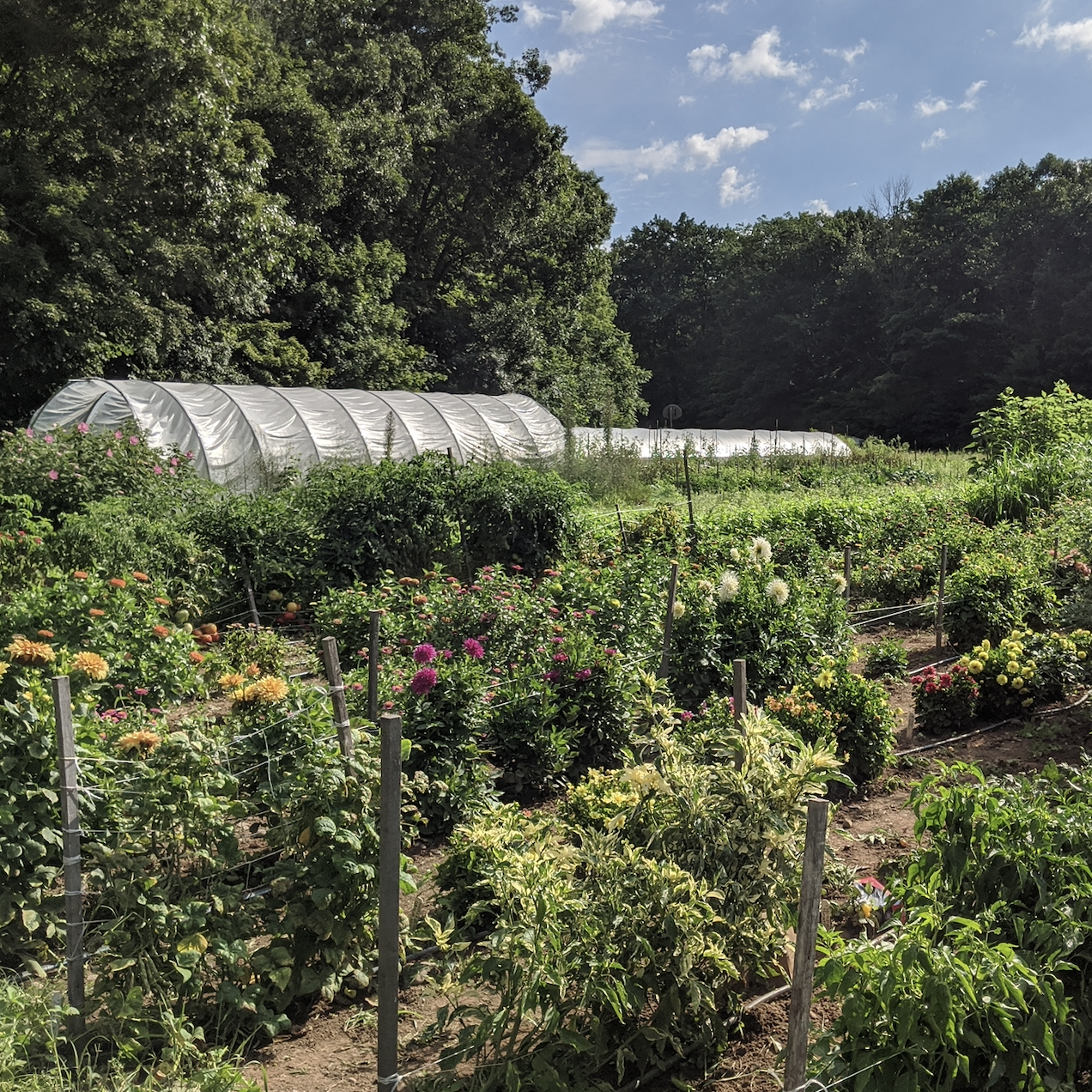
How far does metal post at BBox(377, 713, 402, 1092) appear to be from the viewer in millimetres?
2506

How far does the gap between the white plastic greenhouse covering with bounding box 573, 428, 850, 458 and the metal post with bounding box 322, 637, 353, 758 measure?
15382mm

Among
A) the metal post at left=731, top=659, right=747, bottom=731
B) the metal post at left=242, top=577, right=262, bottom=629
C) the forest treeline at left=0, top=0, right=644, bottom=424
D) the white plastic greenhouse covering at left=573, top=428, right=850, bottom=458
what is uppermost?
the forest treeline at left=0, top=0, right=644, bottom=424

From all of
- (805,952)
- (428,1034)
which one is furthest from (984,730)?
(428,1034)

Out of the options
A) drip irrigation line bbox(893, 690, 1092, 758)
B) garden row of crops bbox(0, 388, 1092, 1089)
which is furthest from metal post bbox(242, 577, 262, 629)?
drip irrigation line bbox(893, 690, 1092, 758)

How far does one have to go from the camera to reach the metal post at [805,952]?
7.13ft

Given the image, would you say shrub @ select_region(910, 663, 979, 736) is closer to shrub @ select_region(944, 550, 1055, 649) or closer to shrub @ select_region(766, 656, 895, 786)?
shrub @ select_region(766, 656, 895, 786)

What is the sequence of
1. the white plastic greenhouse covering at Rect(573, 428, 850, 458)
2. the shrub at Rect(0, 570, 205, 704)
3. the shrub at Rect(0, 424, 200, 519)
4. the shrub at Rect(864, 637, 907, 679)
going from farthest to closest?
the white plastic greenhouse covering at Rect(573, 428, 850, 458), the shrub at Rect(0, 424, 200, 519), the shrub at Rect(864, 637, 907, 679), the shrub at Rect(0, 570, 205, 704)

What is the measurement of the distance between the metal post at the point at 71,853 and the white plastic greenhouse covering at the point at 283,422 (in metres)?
8.02

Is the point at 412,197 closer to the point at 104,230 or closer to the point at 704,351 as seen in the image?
the point at 104,230

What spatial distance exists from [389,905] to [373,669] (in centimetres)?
166

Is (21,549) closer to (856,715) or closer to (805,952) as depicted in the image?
(856,715)

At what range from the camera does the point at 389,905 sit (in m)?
2.55

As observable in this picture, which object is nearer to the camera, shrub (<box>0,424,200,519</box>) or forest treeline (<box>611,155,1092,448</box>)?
shrub (<box>0,424,200,519</box>)

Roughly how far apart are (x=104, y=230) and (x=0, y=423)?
365cm
